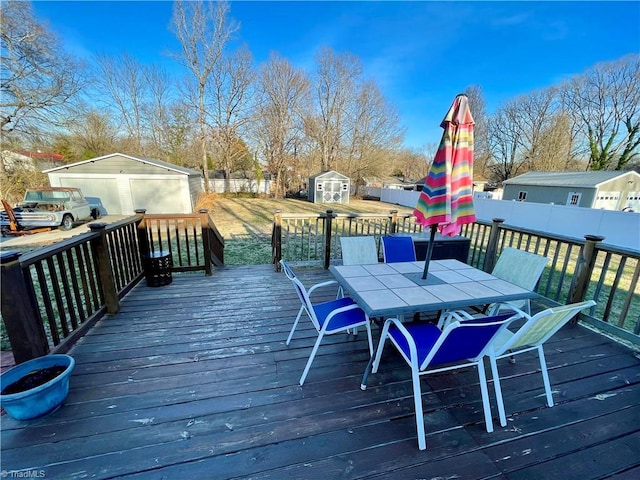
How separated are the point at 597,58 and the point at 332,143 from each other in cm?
1941

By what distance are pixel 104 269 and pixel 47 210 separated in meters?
9.35

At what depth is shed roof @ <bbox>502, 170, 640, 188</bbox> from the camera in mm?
14930

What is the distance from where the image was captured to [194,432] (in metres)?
1.58

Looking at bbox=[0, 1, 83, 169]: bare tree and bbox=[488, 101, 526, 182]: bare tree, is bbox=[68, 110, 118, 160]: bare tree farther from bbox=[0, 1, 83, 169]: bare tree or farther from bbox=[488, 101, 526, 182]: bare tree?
bbox=[488, 101, 526, 182]: bare tree

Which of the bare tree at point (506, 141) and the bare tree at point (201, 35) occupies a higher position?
the bare tree at point (201, 35)

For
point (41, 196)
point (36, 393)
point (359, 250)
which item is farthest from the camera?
point (41, 196)

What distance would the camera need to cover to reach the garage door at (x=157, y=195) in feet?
41.2

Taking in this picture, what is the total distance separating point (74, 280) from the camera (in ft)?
7.47

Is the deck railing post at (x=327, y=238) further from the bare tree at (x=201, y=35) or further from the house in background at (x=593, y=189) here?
the bare tree at (x=201, y=35)

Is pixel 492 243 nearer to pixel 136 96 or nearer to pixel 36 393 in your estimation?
pixel 36 393

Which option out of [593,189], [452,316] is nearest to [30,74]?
[452,316]

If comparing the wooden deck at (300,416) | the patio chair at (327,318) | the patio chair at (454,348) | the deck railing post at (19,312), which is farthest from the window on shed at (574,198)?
the deck railing post at (19,312)

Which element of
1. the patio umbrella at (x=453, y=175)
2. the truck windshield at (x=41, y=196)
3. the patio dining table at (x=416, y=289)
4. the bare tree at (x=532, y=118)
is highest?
the bare tree at (x=532, y=118)

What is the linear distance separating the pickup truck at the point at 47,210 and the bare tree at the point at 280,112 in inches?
532
